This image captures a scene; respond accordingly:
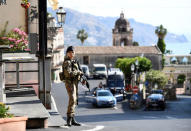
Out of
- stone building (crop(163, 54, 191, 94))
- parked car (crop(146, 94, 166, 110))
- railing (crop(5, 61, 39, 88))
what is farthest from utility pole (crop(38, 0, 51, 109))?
stone building (crop(163, 54, 191, 94))

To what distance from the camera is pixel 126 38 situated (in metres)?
101

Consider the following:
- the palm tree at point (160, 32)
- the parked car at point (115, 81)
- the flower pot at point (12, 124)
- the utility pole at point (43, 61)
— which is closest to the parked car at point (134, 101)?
the parked car at point (115, 81)

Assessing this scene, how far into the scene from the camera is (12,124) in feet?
28.1

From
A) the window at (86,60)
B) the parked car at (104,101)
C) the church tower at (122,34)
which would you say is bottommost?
the parked car at (104,101)

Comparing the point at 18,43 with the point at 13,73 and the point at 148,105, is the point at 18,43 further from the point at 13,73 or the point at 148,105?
the point at 148,105

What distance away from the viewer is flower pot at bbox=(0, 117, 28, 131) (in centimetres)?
838

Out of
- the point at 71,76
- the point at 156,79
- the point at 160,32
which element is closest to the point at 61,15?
the point at 71,76

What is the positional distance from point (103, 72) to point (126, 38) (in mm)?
33994

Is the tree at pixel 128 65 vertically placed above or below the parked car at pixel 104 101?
above

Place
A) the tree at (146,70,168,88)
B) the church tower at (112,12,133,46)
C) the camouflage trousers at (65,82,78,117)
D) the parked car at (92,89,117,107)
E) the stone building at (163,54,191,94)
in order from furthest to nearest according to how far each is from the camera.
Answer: the church tower at (112,12,133,46) < the stone building at (163,54,191,94) < the tree at (146,70,168,88) < the parked car at (92,89,117,107) < the camouflage trousers at (65,82,78,117)

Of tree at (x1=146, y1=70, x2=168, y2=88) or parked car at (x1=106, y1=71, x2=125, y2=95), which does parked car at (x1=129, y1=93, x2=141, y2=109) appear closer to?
parked car at (x1=106, y1=71, x2=125, y2=95)

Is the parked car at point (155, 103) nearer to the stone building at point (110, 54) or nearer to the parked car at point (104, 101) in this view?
the parked car at point (104, 101)

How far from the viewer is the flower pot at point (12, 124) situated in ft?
27.5

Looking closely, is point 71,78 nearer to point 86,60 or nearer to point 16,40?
point 16,40
